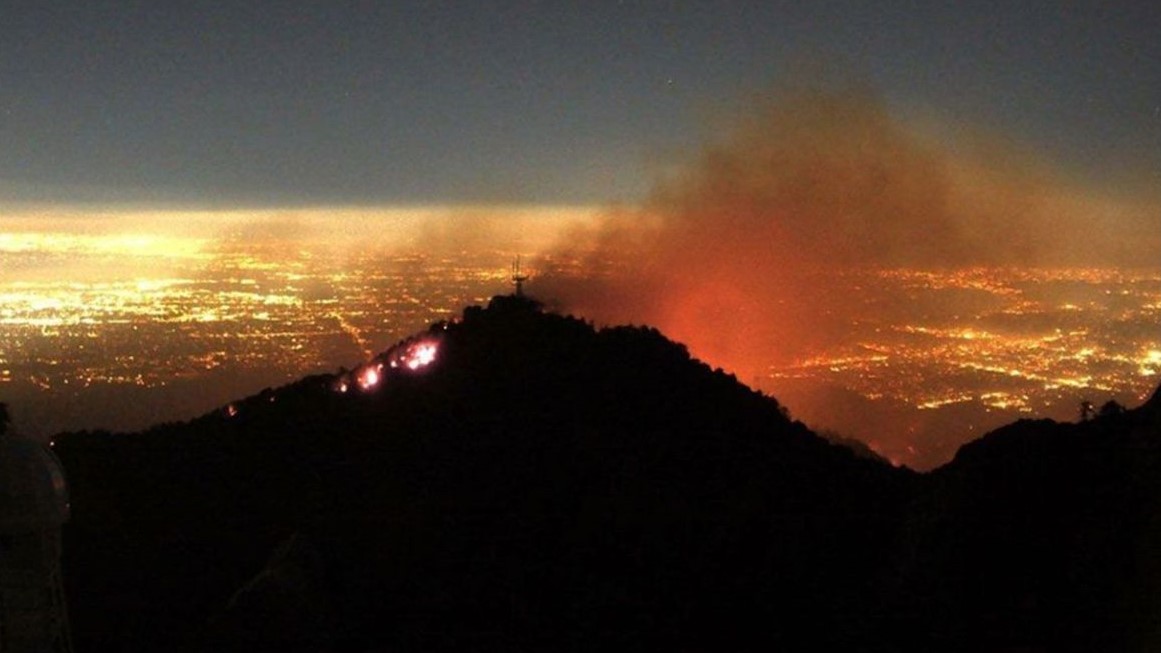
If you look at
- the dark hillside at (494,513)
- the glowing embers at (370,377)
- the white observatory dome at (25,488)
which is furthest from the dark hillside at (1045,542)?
the glowing embers at (370,377)

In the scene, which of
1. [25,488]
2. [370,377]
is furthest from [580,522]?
[25,488]

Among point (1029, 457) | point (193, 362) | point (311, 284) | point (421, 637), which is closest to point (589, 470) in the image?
point (421, 637)

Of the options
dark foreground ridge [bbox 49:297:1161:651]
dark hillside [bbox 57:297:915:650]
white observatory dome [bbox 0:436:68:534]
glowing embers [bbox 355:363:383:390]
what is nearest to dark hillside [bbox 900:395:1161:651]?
dark foreground ridge [bbox 49:297:1161:651]

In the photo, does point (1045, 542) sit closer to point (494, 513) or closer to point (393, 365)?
point (494, 513)

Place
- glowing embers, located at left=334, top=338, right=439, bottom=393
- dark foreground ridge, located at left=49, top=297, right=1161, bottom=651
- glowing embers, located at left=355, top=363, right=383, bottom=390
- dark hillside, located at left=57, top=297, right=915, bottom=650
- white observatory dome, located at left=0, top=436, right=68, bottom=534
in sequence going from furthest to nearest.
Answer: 1. glowing embers, located at left=334, top=338, right=439, bottom=393
2. glowing embers, located at left=355, top=363, right=383, bottom=390
3. dark hillside, located at left=57, top=297, right=915, bottom=650
4. dark foreground ridge, located at left=49, top=297, right=1161, bottom=651
5. white observatory dome, located at left=0, top=436, right=68, bottom=534

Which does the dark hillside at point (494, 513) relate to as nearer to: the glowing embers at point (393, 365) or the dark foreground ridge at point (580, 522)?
the dark foreground ridge at point (580, 522)

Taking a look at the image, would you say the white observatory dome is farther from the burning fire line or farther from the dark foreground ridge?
the burning fire line
